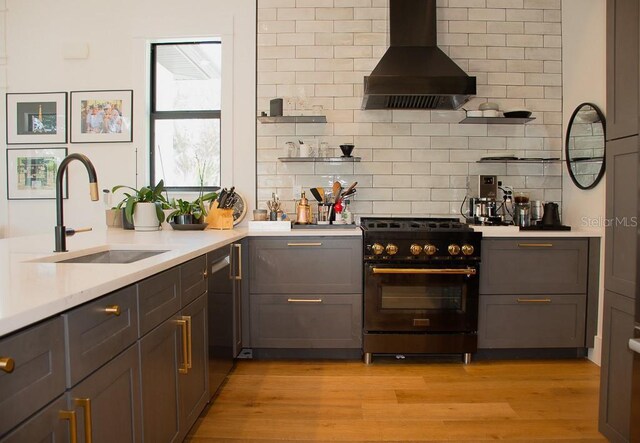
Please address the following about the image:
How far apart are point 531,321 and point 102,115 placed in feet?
12.1

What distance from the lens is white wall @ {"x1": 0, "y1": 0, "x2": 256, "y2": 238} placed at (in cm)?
348

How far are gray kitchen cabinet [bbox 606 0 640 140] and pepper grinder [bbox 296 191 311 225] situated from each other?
204cm

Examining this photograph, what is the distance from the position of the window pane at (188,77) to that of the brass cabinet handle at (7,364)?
3.12 metres

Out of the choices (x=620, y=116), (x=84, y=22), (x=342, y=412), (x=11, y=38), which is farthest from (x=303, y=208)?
(x=11, y=38)

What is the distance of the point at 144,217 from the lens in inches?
111

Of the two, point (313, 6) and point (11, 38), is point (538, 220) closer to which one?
point (313, 6)

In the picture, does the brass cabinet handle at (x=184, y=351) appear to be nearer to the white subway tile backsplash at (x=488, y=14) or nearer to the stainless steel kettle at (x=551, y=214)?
the stainless steel kettle at (x=551, y=214)

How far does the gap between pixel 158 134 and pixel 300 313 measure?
1.98 metres

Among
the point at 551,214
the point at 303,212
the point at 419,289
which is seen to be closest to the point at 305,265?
the point at 303,212

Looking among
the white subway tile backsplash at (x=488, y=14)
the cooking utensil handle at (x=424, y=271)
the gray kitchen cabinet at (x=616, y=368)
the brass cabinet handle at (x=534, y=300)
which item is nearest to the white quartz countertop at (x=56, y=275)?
the cooking utensil handle at (x=424, y=271)

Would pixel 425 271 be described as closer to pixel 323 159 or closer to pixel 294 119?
pixel 323 159

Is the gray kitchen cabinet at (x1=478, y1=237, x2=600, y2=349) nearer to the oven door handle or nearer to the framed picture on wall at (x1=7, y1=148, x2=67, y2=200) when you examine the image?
the oven door handle

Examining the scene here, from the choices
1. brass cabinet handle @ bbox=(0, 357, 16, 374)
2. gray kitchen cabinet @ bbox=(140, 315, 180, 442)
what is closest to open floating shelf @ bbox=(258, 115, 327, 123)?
gray kitchen cabinet @ bbox=(140, 315, 180, 442)

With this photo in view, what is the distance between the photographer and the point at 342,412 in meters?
2.26
